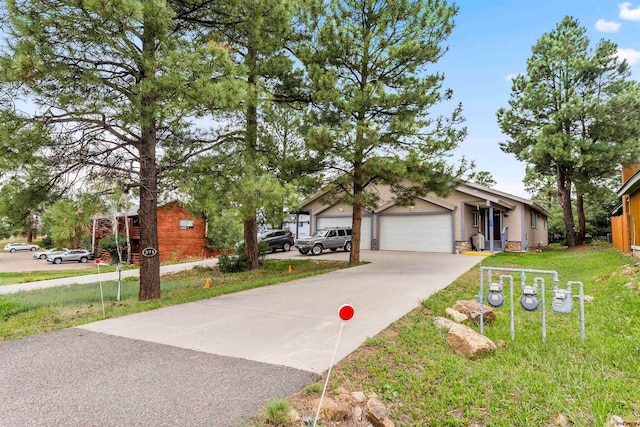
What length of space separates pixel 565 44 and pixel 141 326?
24273 mm

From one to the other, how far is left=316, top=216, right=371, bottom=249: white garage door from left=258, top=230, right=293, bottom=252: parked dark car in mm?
2659

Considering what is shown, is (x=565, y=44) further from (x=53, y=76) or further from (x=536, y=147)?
(x=53, y=76)

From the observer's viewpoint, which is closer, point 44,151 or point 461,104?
point 44,151

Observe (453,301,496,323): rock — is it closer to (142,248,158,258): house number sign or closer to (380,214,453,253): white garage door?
(142,248,158,258): house number sign

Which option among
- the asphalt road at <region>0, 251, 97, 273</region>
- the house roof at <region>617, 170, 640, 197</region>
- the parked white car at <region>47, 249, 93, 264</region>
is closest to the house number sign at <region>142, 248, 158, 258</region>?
the house roof at <region>617, 170, 640, 197</region>

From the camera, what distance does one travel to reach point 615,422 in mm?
2664

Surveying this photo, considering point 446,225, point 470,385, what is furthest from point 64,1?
point 446,225

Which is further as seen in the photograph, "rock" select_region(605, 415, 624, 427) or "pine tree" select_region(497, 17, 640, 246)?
"pine tree" select_region(497, 17, 640, 246)

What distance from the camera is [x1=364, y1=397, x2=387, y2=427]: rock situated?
8.95 ft

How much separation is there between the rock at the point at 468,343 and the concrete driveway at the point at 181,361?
1130 mm

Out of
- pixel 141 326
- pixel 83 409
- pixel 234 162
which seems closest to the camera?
pixel 83 409

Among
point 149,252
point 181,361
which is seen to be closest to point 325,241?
point 149,252

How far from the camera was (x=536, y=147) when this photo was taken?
1930 centimetres

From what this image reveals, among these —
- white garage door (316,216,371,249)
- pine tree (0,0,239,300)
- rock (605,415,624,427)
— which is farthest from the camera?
white garage door (316,216,371,249)
